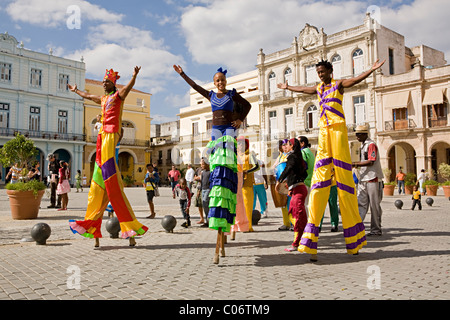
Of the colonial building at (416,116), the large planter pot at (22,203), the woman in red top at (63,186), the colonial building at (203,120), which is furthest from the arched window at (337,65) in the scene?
the large planter pot at (22,203)

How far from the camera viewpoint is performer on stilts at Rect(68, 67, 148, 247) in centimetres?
546

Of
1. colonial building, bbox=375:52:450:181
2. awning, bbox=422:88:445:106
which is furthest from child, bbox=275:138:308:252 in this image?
awning, bbox=422:88:445:106

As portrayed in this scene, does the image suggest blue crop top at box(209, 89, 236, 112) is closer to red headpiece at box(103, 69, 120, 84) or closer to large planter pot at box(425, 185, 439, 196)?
red headpiece at box(103, 69, 120, 84)

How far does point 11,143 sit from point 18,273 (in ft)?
24.8

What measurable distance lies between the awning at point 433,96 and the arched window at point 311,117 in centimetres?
953

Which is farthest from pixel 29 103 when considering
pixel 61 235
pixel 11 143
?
pixel 61 235

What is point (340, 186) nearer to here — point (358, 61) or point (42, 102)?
point (358, 61)

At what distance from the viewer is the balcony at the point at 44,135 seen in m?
38.4

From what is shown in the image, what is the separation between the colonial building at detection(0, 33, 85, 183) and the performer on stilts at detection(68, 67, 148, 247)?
38.1m

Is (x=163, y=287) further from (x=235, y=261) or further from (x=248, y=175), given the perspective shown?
(x=248, y=175)

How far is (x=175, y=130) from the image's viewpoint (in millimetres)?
52906

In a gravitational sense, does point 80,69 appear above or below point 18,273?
above

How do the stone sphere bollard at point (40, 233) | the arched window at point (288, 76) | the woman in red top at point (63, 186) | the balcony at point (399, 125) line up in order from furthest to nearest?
the arched window at point (288, 76)
the balcony at point (399, 125)
the woman in red top at point (63, 186)
the stone sphere bollard at point (40, 233)

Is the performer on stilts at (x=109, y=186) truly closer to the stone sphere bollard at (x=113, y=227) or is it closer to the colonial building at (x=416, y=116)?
the stone sphere bollard at (x=113, y=227)
